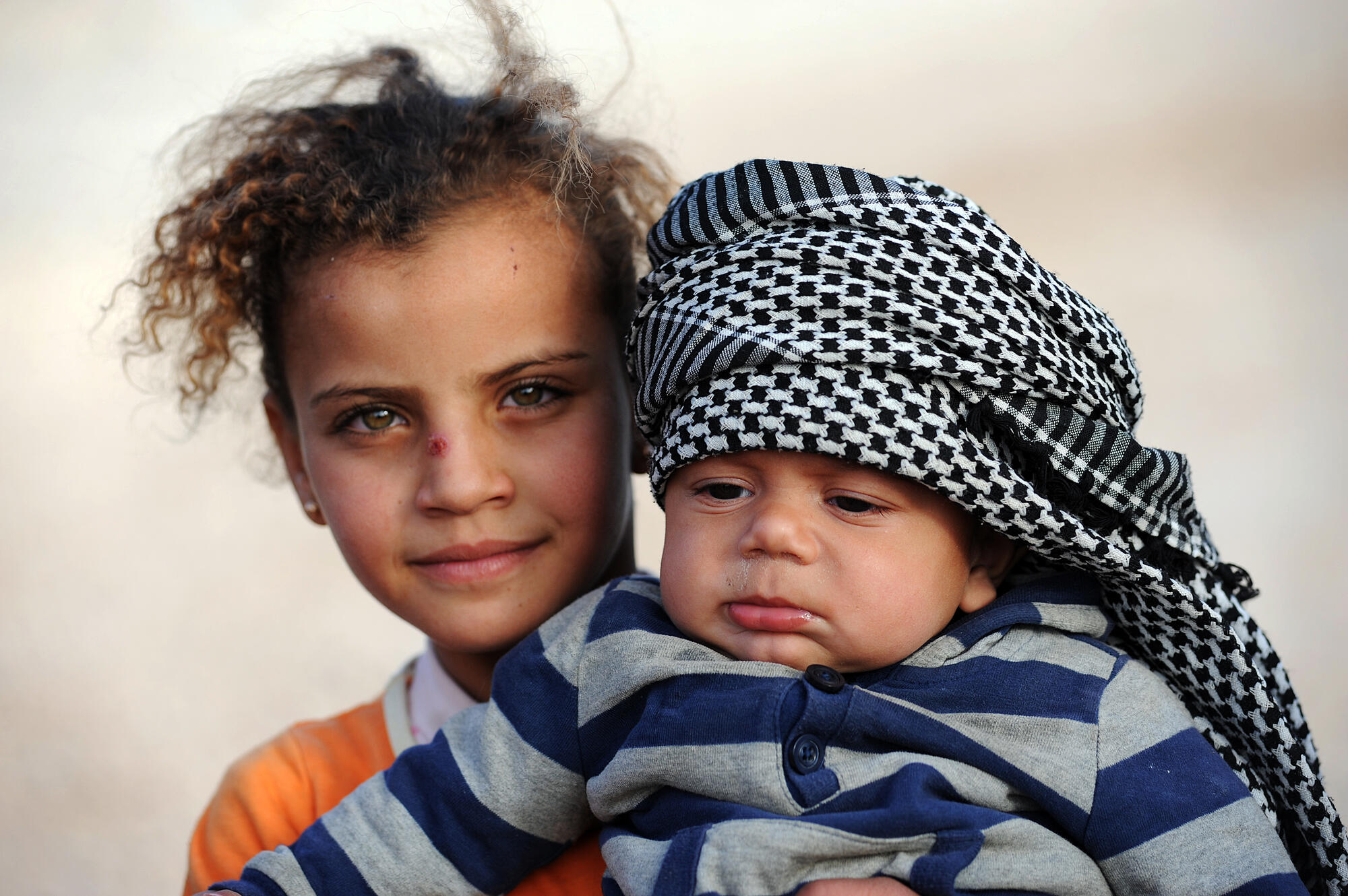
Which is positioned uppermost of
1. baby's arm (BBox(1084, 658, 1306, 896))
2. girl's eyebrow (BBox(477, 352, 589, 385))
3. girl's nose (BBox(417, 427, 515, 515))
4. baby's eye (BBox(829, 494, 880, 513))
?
girl's eyebrow (BBox(477, 352, 589, 385))

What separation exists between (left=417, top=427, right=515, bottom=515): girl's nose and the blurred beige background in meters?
0.66

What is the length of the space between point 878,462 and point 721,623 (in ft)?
A: 0.98

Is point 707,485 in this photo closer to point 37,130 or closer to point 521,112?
point 521,112

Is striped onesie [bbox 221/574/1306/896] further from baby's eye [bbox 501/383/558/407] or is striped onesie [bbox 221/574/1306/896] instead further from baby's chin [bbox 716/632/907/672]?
baby's eye [bbox 501/383/558/407]

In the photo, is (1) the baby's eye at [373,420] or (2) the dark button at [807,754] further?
(1) the baby's eye at [373,420]

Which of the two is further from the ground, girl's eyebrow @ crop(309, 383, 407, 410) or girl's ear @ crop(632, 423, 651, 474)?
girl's eyebrow @ crop(309, 383, 407, 410)

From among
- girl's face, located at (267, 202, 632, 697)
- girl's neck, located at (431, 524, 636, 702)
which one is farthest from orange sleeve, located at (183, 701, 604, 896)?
girl's face, located at (267, 202, 632, 697)

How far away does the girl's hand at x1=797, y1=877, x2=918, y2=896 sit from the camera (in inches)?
55.9

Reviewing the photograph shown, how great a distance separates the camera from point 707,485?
1.61 meters

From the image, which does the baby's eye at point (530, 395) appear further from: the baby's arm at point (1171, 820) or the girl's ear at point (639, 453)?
the baby's arm at point (1171, 820)

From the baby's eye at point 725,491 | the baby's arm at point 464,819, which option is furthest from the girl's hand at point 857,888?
the baby's eye at point 725,491

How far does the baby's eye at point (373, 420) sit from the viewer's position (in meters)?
1.96

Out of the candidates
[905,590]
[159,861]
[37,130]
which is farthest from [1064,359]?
[37,130]

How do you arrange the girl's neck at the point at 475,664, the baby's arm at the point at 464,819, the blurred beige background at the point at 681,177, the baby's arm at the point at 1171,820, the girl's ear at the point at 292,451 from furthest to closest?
the blurred beige background at the point at 681,177 < the girl's ear at the point at 292,451 < the girl's neck at the point at 475,664 < the baby's arm at the point at 464,819 < the baby's arm at the point at 1171,820
